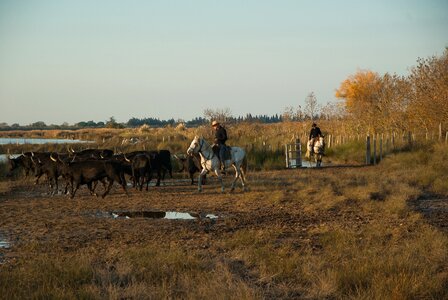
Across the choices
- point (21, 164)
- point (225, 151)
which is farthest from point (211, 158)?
point (21, 164)

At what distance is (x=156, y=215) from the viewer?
50.9ft

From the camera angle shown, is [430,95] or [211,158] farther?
[430,95]

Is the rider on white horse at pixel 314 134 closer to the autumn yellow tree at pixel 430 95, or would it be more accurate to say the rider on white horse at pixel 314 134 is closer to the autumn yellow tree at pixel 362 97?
the autumn yellow tree at pixel 430 95

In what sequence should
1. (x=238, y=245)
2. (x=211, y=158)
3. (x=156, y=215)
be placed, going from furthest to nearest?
(x=211, y=158) < (x=156, y=215) < (x=238, y=245)

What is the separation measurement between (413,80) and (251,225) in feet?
92.9

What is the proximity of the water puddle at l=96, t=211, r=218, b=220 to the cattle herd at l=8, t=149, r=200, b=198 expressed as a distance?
304 centimetres

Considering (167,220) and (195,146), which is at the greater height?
(195,146)

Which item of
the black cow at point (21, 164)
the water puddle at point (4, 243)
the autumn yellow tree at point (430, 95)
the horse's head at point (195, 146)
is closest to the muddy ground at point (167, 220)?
the water puddle at point (4, 243)

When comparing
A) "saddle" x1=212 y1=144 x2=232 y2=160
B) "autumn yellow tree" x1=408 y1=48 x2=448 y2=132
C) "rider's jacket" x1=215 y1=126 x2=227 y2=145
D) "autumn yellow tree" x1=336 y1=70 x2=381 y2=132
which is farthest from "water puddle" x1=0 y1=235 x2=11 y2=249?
"autumn yellow tree" x1=336 y1=70 x2=381 y2=132

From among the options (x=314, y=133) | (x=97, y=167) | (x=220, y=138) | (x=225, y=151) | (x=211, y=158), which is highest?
(x=220, y=138)

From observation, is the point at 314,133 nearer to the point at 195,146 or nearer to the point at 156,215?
the point at 195,146

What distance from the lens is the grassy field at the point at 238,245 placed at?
7.86 m

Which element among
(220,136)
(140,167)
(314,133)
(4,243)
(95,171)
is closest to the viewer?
(4,243)

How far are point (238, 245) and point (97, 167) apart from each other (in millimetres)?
9197
